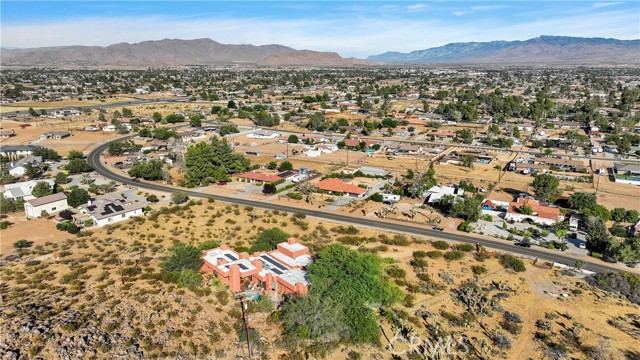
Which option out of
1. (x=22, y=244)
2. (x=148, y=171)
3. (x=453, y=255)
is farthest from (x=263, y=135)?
(x=453, y=255)

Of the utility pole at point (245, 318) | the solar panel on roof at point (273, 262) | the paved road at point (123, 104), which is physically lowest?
the utility pole at point (245, 318)

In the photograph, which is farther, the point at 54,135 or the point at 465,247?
the point at 54,135

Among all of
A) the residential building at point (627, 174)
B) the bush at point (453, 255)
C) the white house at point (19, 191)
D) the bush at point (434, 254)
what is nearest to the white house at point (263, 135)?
the white house at point (19, 191)

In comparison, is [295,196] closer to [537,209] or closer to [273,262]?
[273,262]

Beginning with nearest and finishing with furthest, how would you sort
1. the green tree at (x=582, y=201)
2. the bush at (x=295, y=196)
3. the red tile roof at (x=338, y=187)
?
the green tree at (x=582, y=201) < the bush at (x=295, y=196) < the red tile roof at (x=338, y=187)

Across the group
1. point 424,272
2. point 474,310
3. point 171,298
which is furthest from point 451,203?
point 171,298

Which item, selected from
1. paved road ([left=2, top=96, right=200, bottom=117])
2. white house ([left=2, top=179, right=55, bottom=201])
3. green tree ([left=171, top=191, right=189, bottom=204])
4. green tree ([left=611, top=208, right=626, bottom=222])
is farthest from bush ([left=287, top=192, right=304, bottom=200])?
paved road ([left=2, top=96, right=200, bottom=117])

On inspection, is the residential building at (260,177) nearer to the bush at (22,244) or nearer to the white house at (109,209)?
the white house at (109,209)
